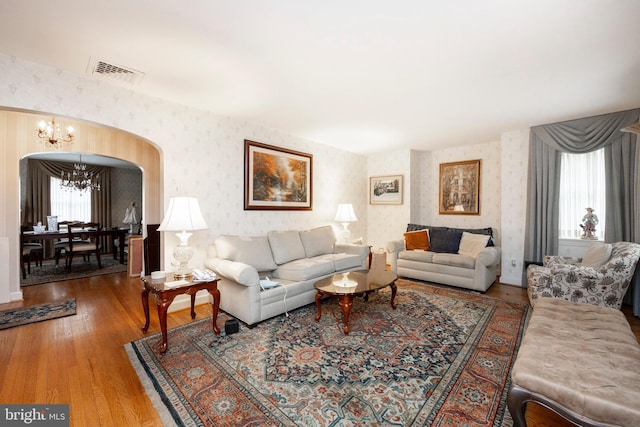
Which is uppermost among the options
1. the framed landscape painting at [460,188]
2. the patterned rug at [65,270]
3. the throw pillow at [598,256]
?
the framed landscape painting at [460,188]

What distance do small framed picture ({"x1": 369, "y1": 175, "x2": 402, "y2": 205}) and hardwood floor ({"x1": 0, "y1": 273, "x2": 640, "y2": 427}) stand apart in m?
2.75

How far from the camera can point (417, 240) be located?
4871 millimetres

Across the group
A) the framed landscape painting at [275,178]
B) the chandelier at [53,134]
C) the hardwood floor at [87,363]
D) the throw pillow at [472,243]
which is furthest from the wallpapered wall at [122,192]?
the throw pillow at [472,243]

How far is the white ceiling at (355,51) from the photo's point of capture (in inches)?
68.2

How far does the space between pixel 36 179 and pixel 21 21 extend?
22.2 feet

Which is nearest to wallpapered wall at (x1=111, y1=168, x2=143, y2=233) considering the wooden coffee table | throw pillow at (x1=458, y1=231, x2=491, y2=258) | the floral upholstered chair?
the wooden coffee table

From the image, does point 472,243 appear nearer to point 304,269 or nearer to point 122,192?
point 304,269

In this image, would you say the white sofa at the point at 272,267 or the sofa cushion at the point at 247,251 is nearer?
the white sofa at the point at 272,267

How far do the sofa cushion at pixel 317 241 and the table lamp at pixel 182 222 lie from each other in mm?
1773

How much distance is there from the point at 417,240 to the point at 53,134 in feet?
19.5

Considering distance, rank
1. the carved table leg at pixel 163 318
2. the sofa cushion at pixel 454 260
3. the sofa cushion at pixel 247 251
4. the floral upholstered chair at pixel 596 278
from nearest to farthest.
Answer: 1. the carved table leg at pixel 163 318
2. the floral upholstered chair at pixel 596 278
3. the sofa cushion at pixel 247 251
4. the sofa cushion at pixel 454 260

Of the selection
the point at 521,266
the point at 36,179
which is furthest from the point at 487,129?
the point at 36,179

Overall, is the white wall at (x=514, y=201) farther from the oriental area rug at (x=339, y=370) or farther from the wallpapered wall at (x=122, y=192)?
the wallpapered wall at (x=122, y=192)

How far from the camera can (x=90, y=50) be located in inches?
86.0
